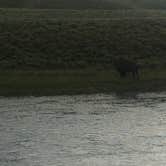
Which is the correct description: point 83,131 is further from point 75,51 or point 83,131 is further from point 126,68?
point 75,51

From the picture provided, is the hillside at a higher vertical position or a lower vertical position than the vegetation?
higher

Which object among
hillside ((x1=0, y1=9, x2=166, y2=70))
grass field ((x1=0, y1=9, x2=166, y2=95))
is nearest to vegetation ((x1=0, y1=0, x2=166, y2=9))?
grass field ((x1=0, y1=9, x2=166, y2=95))

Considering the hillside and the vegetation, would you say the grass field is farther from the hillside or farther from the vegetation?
the vegetation

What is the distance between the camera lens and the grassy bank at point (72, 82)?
34.4 metres

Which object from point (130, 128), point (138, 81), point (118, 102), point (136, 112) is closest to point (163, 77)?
point (138, 81)

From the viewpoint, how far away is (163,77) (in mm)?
38969

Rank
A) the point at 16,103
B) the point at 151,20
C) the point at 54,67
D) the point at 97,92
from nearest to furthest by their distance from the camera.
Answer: the point at 16,103 → the point at 97,92 → the point at 54,67 → the point at 151,20

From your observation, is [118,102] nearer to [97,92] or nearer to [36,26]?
[97,92]

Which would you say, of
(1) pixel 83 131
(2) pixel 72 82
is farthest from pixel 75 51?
(1) pixel 83 131

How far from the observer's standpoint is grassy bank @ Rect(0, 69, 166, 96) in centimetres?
3438

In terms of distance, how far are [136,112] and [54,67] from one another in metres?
15.1

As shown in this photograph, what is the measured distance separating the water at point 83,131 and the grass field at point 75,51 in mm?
3090

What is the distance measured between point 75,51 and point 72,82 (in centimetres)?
1023

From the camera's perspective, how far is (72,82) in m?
36.1
